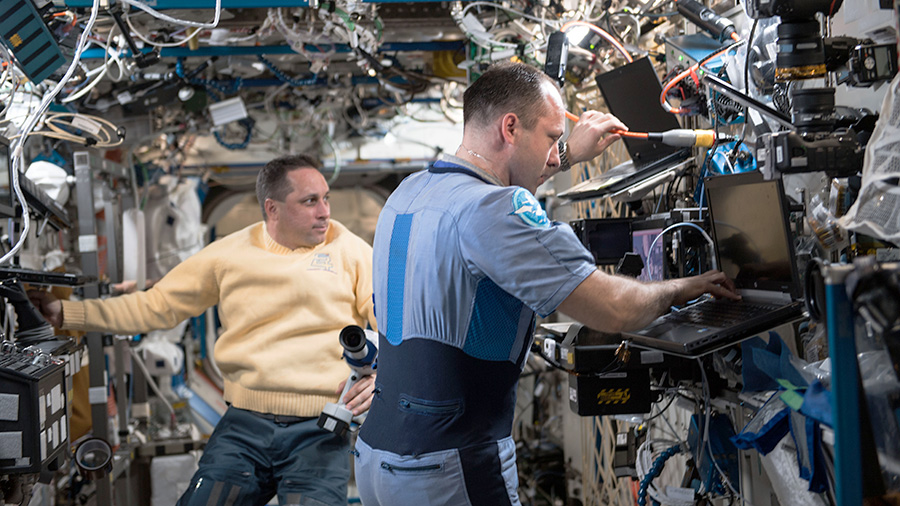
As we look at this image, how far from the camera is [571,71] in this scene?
4.02 meters

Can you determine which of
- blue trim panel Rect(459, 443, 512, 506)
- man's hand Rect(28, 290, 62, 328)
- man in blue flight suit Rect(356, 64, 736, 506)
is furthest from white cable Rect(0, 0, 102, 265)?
blue trim panel Rect(459, 443, 512, 506)

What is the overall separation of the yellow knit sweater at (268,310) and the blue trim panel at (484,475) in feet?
5.04

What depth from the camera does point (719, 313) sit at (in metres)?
2.10

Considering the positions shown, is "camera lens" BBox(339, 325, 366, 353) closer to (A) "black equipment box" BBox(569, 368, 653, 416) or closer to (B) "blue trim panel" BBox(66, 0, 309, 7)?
(A) "black equipment box" BBox(569, 368, 653, 416)

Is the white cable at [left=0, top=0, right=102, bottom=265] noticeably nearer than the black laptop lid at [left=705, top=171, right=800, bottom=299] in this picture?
No

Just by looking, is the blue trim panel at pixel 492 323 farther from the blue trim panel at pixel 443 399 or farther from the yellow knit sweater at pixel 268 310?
the yellow knit sweater at pixel 268 310

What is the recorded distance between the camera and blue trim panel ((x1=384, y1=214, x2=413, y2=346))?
2.00 meters

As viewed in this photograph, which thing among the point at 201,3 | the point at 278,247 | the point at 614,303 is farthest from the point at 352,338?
the point at 201,3

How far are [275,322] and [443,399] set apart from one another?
1680 mm

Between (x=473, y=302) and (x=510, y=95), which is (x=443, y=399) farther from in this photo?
(x=510, y=95)

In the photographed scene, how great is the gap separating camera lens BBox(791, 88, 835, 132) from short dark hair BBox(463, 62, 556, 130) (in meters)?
0.62

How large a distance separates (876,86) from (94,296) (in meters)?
3.70

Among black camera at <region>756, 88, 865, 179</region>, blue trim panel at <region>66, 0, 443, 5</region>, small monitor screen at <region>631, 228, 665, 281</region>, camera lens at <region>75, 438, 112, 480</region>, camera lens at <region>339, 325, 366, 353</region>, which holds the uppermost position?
blue trim panel at <region>66, 0, 443, 5</region>

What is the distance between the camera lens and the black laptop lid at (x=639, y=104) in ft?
9.59
